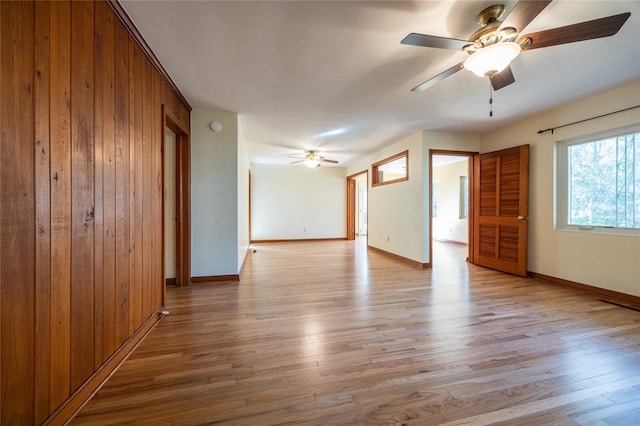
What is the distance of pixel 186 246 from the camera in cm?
337

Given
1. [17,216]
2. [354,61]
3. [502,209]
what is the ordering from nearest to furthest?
1. [17,216]
2. [354,61]
3. [502,209]

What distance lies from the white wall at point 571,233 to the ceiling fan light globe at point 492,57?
2.33 m

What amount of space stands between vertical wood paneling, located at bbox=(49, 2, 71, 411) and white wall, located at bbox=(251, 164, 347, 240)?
6368 mm

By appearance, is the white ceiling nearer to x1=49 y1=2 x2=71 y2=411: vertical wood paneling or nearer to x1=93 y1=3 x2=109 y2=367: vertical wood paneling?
x1=93 y1=3 x2=109 y2=367: vertical wood paneling

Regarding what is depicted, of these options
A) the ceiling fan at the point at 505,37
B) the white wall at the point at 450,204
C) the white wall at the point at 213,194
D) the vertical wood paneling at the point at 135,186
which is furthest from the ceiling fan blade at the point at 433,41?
the white wall at the point at 450,204

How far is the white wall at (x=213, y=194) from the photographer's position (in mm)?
3453

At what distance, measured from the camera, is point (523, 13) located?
4.75 feet

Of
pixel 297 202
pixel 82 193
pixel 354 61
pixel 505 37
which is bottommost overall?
pixel 82 193

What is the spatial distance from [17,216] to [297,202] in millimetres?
7029

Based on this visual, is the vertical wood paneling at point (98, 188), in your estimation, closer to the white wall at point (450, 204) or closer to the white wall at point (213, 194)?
the white wall at point (213, 194)

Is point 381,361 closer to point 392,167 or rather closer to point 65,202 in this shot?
point 65,202

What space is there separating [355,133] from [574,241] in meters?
3.49

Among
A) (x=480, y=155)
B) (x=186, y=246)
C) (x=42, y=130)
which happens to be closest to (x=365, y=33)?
(x=42, y=130)

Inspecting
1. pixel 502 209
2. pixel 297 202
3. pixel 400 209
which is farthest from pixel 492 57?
pixel 297 202
